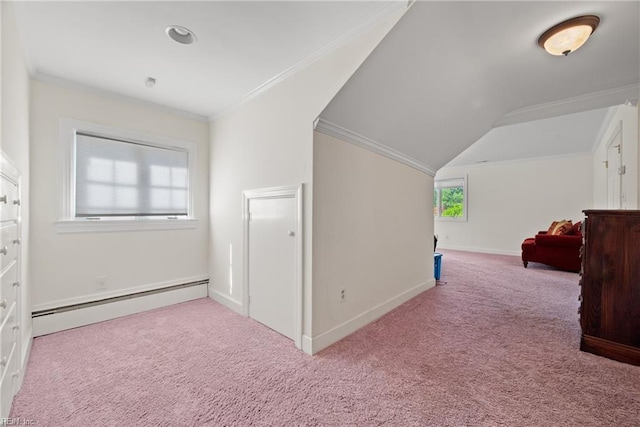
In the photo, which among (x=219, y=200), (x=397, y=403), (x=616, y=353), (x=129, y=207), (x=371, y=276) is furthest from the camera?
(x=219, y=200)

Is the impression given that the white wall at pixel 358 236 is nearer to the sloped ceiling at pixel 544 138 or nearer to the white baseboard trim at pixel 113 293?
the white baseboard trim at pixel 113 293

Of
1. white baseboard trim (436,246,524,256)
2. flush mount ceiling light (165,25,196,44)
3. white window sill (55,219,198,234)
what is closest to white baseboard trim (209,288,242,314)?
white window sill (55,219,198,234)

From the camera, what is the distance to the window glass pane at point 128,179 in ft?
8.91

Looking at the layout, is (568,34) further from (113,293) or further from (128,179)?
(113,293)

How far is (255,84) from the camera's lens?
265cm

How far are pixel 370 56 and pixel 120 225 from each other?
10.1 feet

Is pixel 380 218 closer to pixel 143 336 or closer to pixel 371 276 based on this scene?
pixel 371 276

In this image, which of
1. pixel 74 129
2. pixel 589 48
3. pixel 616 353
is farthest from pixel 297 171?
pixel 616 353

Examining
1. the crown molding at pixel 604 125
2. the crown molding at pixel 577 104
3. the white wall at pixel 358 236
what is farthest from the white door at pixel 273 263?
the crown molding at pixel 604 125

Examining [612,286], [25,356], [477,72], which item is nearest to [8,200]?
[25,356]

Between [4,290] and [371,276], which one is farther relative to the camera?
[371,276]

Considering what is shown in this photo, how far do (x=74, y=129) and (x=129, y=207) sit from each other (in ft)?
2.97

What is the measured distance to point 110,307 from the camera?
280cm

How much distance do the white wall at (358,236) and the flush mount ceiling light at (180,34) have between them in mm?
1185
